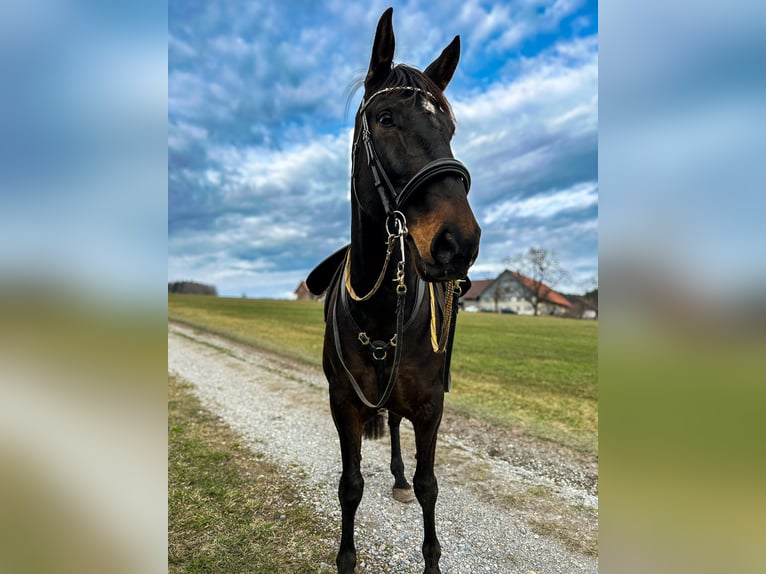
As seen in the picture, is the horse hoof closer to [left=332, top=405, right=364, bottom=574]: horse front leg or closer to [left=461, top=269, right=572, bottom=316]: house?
[left=332, top=405, right=364, bottom=574]: horse front leg

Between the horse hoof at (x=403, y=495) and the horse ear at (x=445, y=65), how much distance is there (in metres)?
4.48

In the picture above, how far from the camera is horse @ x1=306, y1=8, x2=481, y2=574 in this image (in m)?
2.15

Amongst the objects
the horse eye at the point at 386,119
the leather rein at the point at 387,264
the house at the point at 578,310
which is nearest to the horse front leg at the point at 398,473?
the leather rein at the point at 387,264

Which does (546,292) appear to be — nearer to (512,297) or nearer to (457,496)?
(512,297)

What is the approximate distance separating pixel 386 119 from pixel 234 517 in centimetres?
442

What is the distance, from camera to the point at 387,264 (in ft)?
9.34

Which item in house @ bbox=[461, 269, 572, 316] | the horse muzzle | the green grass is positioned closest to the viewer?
the horse muzzle
